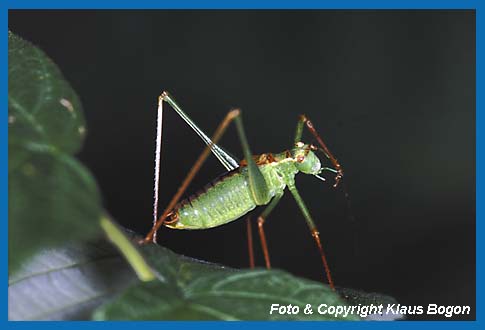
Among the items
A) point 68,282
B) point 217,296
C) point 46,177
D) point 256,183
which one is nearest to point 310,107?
point 256,183

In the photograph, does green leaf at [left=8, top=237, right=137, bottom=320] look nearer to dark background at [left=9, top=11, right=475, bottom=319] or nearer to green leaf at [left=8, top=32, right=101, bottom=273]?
green leaf at [left=8, top=32, right=101, bottom=273]

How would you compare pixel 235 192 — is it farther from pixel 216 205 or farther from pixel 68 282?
pixel 68 282

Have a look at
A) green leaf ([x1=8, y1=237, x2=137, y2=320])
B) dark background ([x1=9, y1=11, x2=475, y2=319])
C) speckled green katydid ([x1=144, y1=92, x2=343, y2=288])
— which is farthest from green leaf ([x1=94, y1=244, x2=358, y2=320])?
dark background ([x1=9, y1=11, x2=475, y2=319])

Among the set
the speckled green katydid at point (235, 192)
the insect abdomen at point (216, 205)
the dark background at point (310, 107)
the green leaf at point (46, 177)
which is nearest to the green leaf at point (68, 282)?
the green leaf at point (46, 177)

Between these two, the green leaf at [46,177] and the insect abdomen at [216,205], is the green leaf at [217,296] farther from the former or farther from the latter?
the insect abdomen at [216,205]

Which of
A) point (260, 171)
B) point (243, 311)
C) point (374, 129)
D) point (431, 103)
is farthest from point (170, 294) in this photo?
point (431, 103)

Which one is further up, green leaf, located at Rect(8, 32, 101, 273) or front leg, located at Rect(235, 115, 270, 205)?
green leaf, located at Rect(8, 32, 101, 273)

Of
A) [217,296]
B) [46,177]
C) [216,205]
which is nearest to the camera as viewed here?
[46,177]
